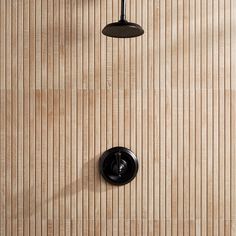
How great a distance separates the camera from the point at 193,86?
1.39 metres

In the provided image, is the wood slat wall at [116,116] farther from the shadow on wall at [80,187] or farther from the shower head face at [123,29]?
the shower head face at [123,29]

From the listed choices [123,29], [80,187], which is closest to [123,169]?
[80,187]

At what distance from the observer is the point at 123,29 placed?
1.22 metres

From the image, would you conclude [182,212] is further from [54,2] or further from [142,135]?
[54,2]

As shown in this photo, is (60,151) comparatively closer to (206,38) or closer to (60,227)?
(60,227)

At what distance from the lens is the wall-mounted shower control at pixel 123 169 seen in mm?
1369

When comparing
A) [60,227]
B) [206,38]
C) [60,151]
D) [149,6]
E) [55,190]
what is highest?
[149,6]

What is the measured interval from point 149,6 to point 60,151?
0.64 meters

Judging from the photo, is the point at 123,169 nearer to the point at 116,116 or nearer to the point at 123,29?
the point at 116,116

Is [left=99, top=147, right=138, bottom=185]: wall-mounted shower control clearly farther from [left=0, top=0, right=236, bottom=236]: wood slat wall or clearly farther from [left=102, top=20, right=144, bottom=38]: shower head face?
[left=102, top=20, right=144, bottom=38]: shower head face

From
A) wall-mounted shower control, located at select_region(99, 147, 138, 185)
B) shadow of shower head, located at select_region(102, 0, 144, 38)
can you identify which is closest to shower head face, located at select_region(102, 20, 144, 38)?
shadow of shower head, located at select_region(102, 0, 144, 38)

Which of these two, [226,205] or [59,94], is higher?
[59,94]

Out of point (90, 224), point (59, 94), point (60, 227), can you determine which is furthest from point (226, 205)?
point (59, 94)

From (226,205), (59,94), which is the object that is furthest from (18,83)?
(226,205)
